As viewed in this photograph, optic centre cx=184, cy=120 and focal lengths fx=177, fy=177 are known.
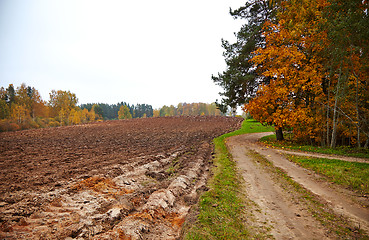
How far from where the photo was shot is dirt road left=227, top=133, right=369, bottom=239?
4.32 m

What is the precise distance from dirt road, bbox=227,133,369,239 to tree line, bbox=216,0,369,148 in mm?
6126

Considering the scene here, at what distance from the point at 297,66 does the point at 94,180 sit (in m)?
16.1

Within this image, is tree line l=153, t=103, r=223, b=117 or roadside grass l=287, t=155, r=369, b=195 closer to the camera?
roadside grass l=287, t=155, r=369, b=195

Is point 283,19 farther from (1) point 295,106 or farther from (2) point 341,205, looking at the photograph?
(2) point 341,205

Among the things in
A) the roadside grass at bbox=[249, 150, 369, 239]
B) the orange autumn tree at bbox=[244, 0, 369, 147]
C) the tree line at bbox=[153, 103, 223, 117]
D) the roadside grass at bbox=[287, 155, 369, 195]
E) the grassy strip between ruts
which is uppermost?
the tree line at bbox=[153, 103, 223, 117]

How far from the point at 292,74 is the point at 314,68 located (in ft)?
4.82

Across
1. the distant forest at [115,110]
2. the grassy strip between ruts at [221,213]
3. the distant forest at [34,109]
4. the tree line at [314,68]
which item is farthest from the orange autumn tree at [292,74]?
the distant forest at [115,110]

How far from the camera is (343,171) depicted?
8.26 metres

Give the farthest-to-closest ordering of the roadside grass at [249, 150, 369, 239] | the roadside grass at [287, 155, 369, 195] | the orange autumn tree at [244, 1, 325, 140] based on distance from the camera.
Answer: the orange autumn tree at [244, 1, 325, 140] → the roadside grass at [287, 155, 369, 195] → the roadside grass at [249, 150, 369, 239]

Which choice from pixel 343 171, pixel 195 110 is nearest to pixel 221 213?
pixel 343 171

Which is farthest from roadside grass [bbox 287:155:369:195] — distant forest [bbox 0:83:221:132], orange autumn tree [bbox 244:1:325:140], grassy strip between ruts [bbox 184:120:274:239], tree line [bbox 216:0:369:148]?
distant forest [bbox 0:83:221:132]

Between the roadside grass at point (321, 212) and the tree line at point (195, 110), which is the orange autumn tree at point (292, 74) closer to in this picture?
the roadside grass at point (321, 212)

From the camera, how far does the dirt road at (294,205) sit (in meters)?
4.32

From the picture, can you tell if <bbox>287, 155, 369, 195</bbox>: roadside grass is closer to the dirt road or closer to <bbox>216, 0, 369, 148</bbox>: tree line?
the dirt road
